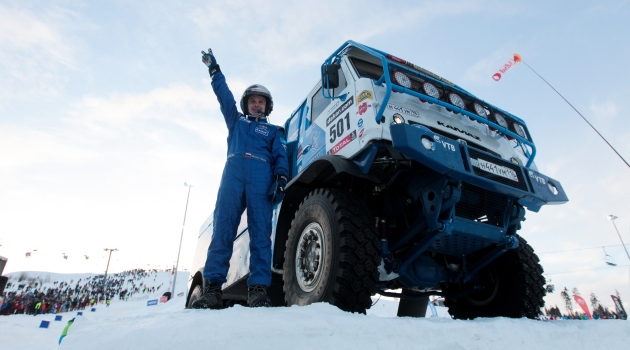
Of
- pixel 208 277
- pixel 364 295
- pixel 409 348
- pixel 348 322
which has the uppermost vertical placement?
pixel 208 277

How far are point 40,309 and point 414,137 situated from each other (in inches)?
1033

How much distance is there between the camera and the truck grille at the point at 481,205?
3012mm

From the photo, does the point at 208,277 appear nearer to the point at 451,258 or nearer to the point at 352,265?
the point at 352,265

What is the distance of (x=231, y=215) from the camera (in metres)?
3.21

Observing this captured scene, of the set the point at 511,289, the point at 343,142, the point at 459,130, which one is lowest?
the point at 511,289

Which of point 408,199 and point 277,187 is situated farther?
point 277,187

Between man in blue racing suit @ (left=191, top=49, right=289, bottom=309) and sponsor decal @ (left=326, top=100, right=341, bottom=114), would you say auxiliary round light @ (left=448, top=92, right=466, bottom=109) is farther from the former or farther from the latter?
man in blue racing suit @ (left=191, top=49, right=289, bottom=309)

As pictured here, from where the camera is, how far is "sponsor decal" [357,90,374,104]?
3.15 meters

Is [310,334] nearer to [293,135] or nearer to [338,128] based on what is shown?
[338,128]

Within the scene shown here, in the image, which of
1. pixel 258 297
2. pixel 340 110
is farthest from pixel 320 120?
pixel 258 297

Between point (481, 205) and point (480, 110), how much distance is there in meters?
1.09

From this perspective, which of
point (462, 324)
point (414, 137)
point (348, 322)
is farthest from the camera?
point (414, 137)

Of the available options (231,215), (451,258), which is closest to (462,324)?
(451,258)

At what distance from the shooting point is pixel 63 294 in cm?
3180
